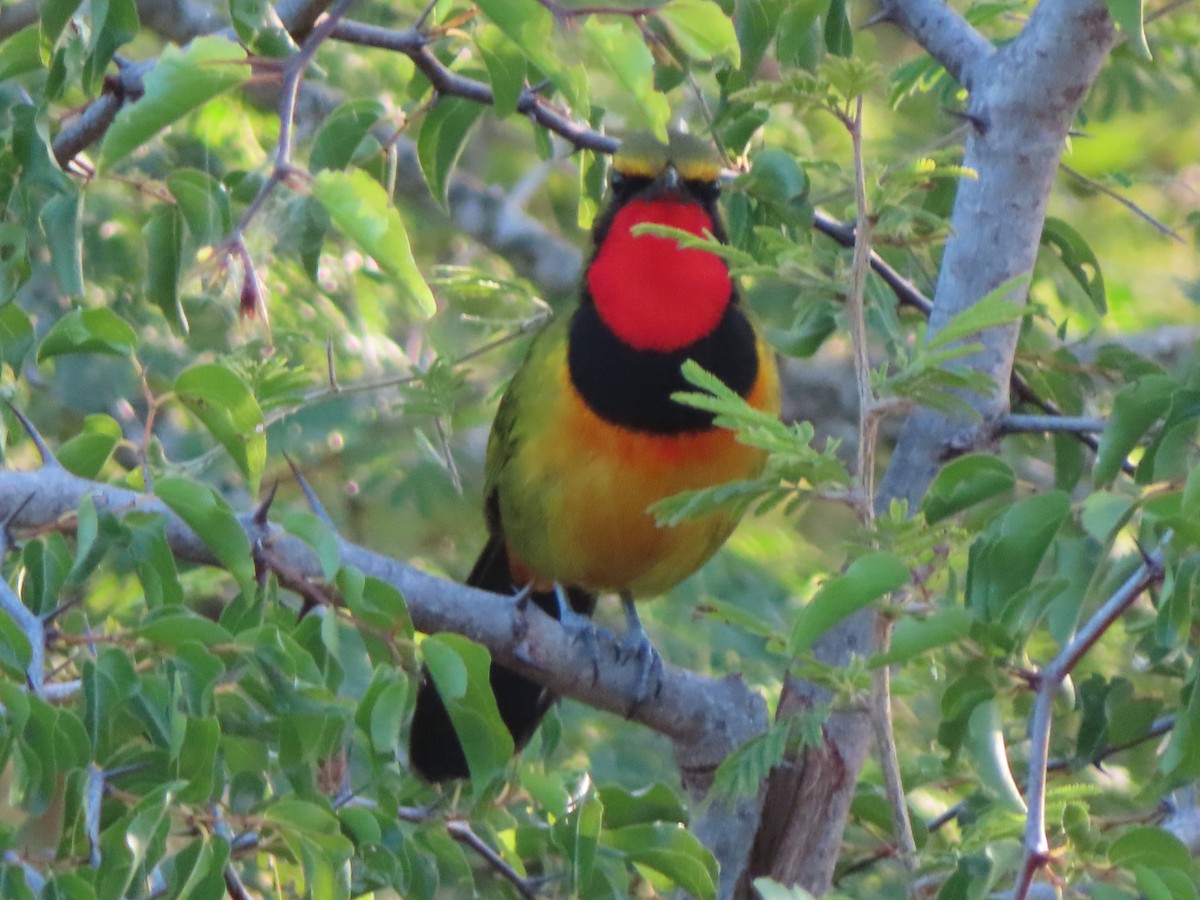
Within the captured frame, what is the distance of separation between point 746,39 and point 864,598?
1219 millimetres

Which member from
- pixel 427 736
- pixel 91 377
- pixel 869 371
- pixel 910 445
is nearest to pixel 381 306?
pixel 91 377

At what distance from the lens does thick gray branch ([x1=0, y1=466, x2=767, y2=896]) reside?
2.32 meters

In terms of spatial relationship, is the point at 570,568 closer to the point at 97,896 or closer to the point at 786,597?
the point at 786,597

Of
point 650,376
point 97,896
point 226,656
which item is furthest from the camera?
point 650,376

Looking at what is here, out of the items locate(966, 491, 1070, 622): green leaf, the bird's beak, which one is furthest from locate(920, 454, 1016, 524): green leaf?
the bird's beak

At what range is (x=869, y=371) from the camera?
6.89 feet

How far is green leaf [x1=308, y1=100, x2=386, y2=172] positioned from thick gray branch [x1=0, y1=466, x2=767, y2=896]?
594mm

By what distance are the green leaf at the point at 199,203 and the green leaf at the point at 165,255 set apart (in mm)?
79

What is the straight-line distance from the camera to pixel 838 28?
303 cm

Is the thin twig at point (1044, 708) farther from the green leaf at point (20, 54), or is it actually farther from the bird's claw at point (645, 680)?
the green leaf at point (20, 54)

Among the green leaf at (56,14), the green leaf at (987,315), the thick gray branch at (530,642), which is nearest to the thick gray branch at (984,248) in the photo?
the thick gray branch at (530,642)

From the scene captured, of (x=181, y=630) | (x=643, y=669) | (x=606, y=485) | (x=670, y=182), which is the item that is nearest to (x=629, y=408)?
(x=606, y=485)

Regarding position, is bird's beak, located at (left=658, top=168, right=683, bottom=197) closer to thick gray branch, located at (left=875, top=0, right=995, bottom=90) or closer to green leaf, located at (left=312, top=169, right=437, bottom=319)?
thick gray branch, located at (left=875, top=0, right=995, bottom=90)

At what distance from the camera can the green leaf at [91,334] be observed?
207cm
